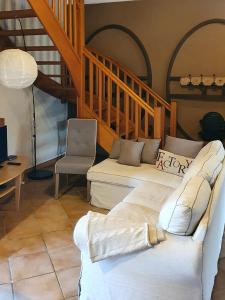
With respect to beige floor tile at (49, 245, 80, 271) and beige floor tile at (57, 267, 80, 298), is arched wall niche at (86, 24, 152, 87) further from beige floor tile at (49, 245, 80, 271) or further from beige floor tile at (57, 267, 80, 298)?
beige floor tile at (57, 267, 80, 298)

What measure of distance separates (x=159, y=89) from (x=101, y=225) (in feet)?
13.1

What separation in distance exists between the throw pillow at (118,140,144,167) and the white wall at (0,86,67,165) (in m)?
1.66

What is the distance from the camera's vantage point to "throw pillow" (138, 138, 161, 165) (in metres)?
4.00

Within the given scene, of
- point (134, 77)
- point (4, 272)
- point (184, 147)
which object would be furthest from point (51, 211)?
point (134, 77)

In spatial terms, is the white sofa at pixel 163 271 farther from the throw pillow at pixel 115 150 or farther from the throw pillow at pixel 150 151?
the throw pillow at pixel 115 150

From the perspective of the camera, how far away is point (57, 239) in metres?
3.07

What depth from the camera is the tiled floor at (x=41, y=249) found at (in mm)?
2354

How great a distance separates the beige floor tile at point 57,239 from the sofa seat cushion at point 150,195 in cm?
69

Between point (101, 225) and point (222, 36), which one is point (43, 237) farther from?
point (222, 36)

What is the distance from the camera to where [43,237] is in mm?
3105

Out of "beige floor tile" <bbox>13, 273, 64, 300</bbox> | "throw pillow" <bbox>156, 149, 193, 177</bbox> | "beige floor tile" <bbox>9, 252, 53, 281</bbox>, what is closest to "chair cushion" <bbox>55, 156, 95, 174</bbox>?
"throw pillow" <bbox>156, 149, 193, 177</bbox>

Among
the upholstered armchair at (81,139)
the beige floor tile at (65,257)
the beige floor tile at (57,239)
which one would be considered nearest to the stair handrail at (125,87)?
the upholstered armchair at (81,139)

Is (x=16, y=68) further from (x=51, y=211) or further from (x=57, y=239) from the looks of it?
(x=57, y=239)

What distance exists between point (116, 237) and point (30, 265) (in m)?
1.07
